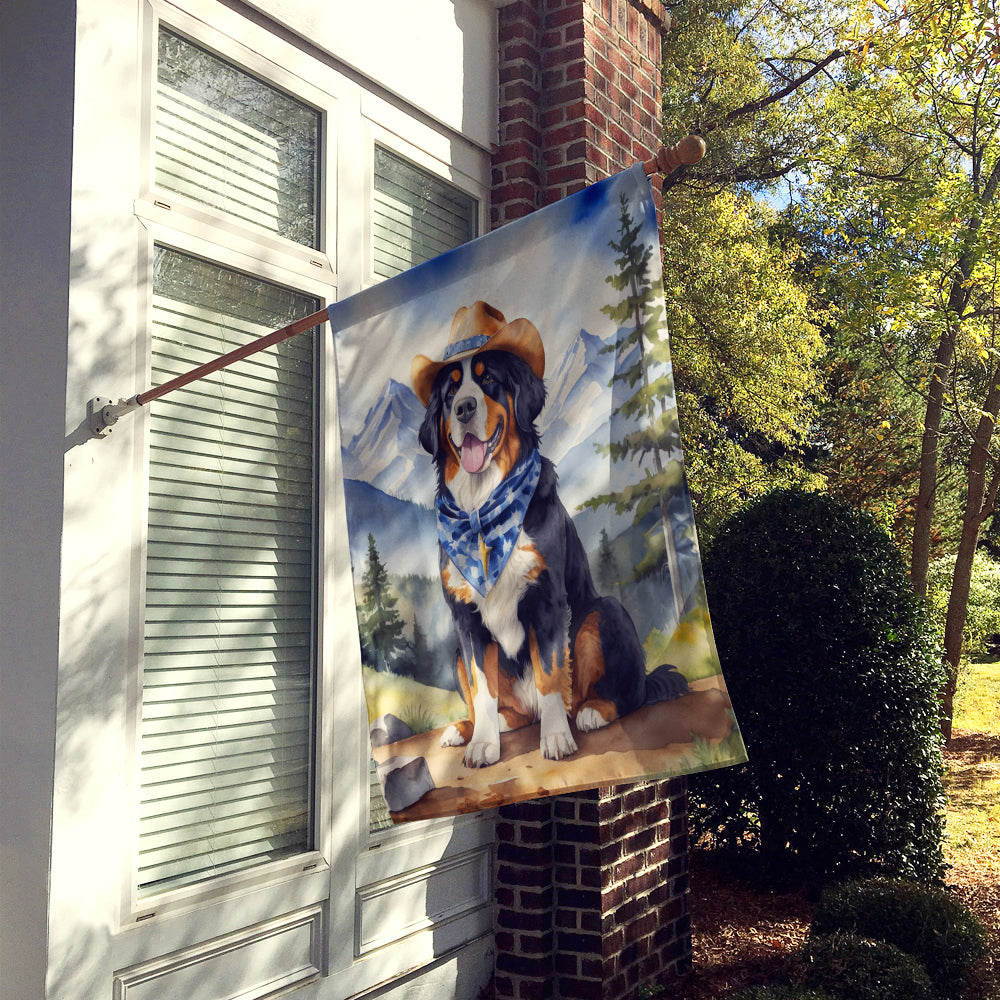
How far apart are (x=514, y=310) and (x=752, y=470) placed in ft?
32.6

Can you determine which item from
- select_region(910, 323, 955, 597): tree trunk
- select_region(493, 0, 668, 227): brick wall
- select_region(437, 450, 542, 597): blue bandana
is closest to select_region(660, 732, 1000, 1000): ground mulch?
select_region(437, 450, 542, 597): blue bandana

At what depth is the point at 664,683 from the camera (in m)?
2.20

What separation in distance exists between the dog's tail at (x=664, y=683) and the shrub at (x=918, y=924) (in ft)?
9.33

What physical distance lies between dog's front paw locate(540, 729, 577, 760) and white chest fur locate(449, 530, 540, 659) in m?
0.21

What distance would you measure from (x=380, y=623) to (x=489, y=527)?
37 cm

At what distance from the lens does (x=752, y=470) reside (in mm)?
11820

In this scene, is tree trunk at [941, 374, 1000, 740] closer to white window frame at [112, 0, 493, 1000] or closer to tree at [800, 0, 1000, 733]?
tree at [800, 0, 1000, 733]

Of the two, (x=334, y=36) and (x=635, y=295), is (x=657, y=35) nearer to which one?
(x=334, y=36)

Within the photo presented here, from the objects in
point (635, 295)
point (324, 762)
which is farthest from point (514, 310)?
point (324, 762)

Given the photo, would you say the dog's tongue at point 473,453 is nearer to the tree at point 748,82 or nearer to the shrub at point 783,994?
the shrub at point 783,994

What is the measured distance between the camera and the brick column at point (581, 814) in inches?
Result: 165

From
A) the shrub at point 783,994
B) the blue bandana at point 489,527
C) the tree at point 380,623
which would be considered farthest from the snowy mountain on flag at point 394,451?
the shrub at point 783,994

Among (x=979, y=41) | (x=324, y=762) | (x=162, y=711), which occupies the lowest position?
(x=324, y=762)

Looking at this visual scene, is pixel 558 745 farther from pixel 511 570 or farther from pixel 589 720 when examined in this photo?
pixel 511 570
